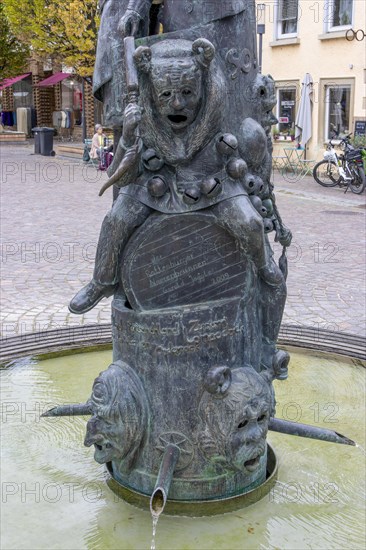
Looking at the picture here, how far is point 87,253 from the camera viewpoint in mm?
9867

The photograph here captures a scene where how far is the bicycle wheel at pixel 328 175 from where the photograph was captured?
18359mm

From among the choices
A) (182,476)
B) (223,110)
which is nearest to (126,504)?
(182,476)

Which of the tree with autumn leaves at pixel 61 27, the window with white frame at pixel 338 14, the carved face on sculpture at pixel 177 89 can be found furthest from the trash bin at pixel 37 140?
the carved face on sculpture at pixel 177 89

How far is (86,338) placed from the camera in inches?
242

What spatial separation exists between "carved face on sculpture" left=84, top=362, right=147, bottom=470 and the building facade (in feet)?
58.1

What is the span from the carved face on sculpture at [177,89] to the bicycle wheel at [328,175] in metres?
15.4

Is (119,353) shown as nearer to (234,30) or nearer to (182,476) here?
(182,476)

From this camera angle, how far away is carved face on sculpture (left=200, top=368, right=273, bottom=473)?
3480 mm

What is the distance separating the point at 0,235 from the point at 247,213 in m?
8.51

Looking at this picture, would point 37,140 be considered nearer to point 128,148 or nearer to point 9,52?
point 9,52

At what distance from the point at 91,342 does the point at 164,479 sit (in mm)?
2814

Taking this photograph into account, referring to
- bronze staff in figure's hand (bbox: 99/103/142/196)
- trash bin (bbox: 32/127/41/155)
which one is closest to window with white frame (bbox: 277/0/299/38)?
trash bin (bbox: 32/127/41/155)

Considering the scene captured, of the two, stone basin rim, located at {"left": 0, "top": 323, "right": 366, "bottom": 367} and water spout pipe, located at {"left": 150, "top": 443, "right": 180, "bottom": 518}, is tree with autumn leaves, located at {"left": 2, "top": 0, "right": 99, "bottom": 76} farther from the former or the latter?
water spout pipe, located at {"left": 150, "top": 443, "right": 180, "bottom": 518}

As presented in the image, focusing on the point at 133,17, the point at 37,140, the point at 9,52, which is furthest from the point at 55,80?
the point at 133,17
